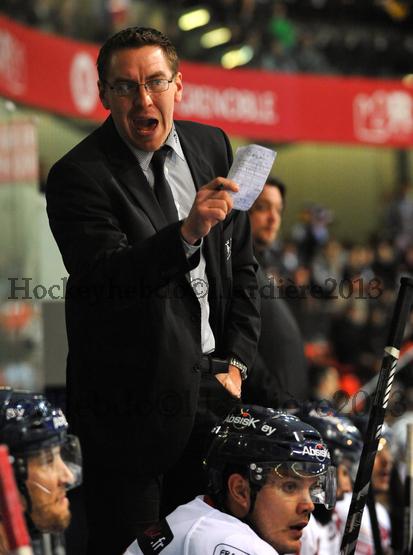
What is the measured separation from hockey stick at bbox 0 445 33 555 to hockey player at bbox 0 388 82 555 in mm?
435

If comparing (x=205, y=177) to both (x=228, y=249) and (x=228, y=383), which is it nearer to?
(x=228, y=249)

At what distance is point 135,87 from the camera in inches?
104

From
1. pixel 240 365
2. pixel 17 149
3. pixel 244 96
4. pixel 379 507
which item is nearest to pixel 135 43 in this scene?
pixel 240 365

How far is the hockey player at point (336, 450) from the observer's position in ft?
12.6

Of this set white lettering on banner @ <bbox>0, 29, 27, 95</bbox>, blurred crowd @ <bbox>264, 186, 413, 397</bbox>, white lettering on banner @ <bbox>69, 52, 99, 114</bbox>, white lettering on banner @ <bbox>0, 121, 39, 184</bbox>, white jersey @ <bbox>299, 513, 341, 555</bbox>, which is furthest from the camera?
white lettering on banner @ <bbox>69, 52, 99, 114</bbox>

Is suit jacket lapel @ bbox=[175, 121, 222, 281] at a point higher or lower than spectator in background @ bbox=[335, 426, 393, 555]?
higher

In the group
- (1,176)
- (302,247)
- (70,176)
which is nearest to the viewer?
(70,176)

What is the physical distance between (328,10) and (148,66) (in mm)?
16043

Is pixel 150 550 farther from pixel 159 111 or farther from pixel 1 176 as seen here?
pixel 1 176

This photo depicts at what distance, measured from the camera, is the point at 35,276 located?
4633 mm

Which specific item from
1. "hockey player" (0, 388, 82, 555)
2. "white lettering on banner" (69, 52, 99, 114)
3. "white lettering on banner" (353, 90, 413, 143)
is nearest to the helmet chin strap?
"hockey player" (0, 388, 82, 555)

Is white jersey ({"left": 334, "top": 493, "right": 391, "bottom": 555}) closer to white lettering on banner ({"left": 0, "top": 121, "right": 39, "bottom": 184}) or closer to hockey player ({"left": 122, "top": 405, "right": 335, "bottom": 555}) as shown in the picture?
hockey player ({"left": 122, "top": 405, "right": 335, "bottom": 555})

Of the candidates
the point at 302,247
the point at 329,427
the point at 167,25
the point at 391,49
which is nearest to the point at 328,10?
the point at 391,49

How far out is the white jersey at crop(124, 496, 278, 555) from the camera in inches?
98.3
